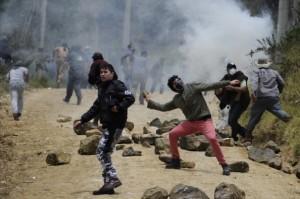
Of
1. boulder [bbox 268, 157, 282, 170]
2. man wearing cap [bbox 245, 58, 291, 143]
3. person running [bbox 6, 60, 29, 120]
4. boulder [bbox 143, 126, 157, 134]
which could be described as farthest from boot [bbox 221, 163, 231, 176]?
person running [bbox 6, 60, 29, 120]

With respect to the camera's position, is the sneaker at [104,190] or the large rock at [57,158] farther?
the large rock at [57,158]

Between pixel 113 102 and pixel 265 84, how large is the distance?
424 cm

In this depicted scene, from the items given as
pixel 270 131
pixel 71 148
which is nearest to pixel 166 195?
pixel 71 148

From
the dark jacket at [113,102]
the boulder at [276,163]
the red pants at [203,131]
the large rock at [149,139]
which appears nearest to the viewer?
the dark jacket at [113,102]

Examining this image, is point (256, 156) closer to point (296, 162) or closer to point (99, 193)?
point (296, 162)

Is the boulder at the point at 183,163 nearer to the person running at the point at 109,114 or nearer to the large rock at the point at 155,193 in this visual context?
the person running at the point at 109,114

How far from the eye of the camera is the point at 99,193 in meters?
8.01

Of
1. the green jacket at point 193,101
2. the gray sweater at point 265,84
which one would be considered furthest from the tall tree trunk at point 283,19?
the green jacket at point 193,101

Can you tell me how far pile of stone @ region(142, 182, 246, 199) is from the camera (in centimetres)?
757

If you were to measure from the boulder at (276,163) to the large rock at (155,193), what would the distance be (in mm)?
3148

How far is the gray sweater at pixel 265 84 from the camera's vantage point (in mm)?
11320

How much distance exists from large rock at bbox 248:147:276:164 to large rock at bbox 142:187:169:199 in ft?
10.9

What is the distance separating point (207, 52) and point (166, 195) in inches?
457

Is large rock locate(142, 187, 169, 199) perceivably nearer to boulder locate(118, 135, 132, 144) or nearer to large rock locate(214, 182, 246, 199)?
large rock locate(214, 182, 246, 199)
